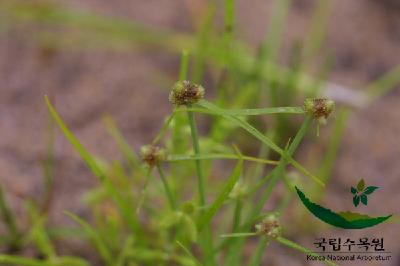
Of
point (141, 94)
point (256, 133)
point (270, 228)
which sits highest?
point (141, 94)

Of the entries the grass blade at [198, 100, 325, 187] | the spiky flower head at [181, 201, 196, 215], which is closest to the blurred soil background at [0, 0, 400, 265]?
the spiky flower head at [181, 201, 196, 215]

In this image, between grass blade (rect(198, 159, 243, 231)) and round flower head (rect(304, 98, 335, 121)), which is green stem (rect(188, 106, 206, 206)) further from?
round flower head (rect(304, 98, 335, 121))

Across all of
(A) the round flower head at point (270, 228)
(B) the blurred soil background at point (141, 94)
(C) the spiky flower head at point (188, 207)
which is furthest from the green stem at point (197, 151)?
(B) the blurred soil background at point (141, 94)

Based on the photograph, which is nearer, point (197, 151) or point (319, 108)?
point (319, 108)

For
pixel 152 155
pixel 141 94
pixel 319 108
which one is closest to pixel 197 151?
pixel 152 155

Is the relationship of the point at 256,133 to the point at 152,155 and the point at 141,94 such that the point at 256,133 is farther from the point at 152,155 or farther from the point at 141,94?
the point at 141,94

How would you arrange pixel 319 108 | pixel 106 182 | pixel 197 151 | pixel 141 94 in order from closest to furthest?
pixel 319 108, pixel 197 151, pixel 106 182, pixel 141 94

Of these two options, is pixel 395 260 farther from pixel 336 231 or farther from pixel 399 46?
pixel 399 46
